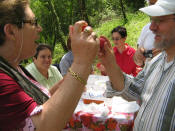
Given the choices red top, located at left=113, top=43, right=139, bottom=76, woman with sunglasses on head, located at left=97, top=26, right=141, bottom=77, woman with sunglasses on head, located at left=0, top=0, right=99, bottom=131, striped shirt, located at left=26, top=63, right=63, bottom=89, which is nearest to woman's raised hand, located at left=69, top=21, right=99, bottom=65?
woman with sunglasses on head, located at left=0, top=0, right=99, bottom=131

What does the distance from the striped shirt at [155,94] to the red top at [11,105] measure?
0.97m

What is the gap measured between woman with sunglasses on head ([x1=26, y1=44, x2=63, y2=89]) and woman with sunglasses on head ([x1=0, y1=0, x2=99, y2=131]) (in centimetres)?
194

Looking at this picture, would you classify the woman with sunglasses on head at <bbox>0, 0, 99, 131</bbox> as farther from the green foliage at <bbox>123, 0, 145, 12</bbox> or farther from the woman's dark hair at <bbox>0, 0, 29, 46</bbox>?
the green foliage at <bbox>123, 0, 145, 12</bbox>

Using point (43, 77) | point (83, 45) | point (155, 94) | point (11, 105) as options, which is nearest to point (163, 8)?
point (155, 94)

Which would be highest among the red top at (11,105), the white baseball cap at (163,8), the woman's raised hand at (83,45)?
the white baseball cap at (163,8)

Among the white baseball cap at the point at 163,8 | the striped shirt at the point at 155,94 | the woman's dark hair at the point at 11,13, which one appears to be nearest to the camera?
the woman's dark hair at the point at 11,13

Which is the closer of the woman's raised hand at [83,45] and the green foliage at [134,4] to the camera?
the woman's raised hand at [83,45]

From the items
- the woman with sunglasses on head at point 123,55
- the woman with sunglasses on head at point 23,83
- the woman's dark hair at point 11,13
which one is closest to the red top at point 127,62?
the woman with sunglasses on head at point 123,55

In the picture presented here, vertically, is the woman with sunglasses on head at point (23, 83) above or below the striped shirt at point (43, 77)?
above

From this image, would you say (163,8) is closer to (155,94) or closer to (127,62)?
(155,94)

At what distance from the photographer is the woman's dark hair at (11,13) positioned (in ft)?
3.43

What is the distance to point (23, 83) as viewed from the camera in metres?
1.11

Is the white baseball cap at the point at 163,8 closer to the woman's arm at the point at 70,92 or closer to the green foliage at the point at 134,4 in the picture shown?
the woman's arm at the point at 70,92

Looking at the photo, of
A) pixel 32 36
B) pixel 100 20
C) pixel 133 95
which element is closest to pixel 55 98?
pixel 32 36
